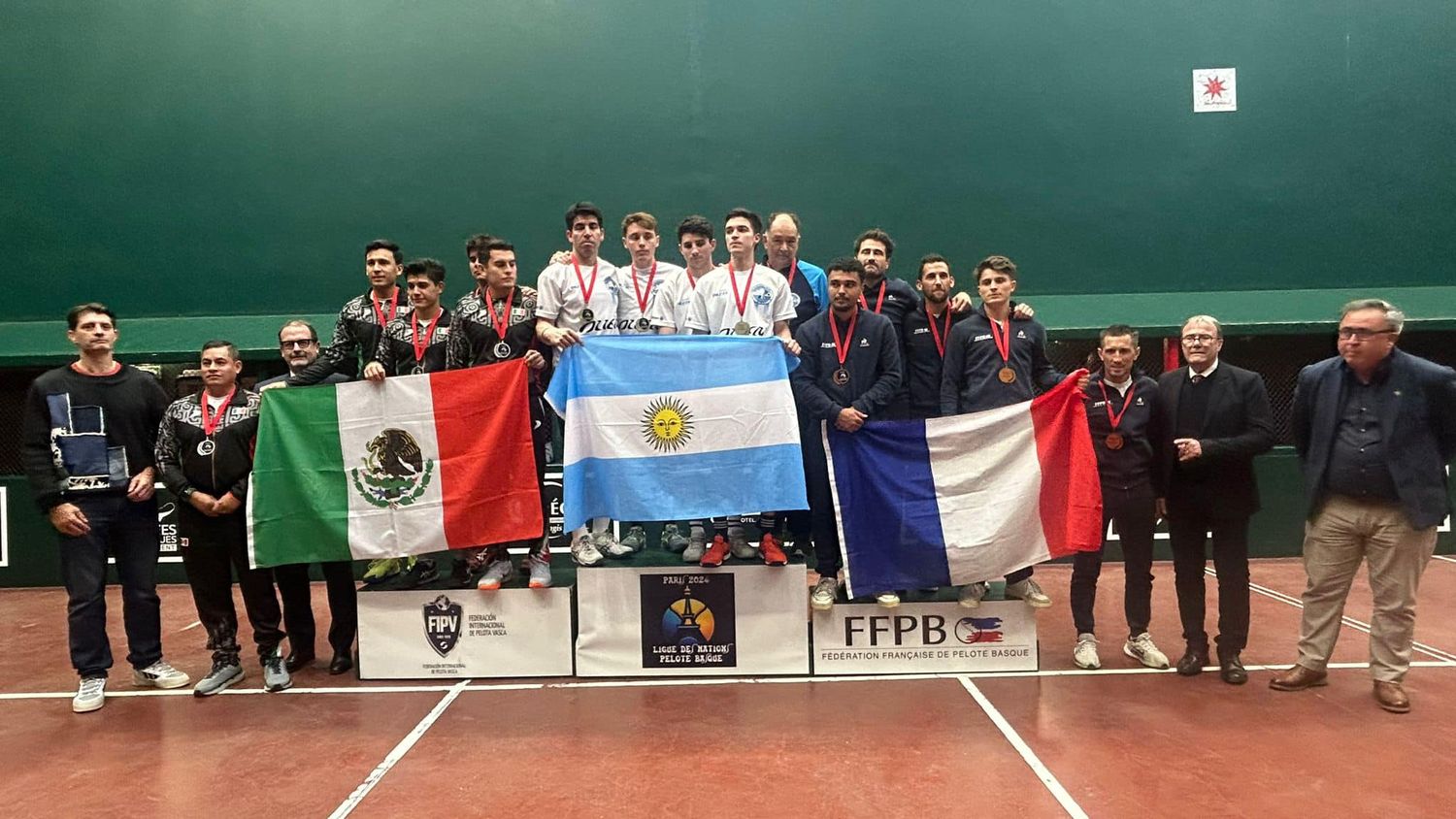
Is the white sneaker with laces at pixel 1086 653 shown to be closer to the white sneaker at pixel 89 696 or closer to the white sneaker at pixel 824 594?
the white sneaker at pixel 824 594

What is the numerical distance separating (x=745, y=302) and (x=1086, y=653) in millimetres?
2906

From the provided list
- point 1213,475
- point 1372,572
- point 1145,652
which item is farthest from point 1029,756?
point 1372,572

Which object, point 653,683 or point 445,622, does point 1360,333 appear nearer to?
point 653,683

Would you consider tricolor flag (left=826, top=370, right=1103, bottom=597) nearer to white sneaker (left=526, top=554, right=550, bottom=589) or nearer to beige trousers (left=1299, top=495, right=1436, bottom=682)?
beige trousers (left=1299, top=495, right=1436, bottom=682)

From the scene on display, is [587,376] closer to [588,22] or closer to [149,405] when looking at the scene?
[149,405]

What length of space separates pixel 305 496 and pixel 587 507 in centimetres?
165

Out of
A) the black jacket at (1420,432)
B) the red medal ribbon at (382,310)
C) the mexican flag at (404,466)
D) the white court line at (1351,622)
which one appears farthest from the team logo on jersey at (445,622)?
the black jacket at (1420,432)

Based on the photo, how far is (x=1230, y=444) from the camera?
4.41 metres

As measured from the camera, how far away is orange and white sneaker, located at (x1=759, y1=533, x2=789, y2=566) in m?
4.61

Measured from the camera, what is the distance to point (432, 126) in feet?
28.5

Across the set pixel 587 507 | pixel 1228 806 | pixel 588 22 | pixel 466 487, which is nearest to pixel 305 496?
pixel 466 487

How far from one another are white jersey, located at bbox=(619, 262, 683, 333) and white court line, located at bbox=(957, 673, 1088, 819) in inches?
110

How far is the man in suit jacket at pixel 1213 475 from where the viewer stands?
4.46m

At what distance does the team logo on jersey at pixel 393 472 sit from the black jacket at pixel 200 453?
0.62 metres
